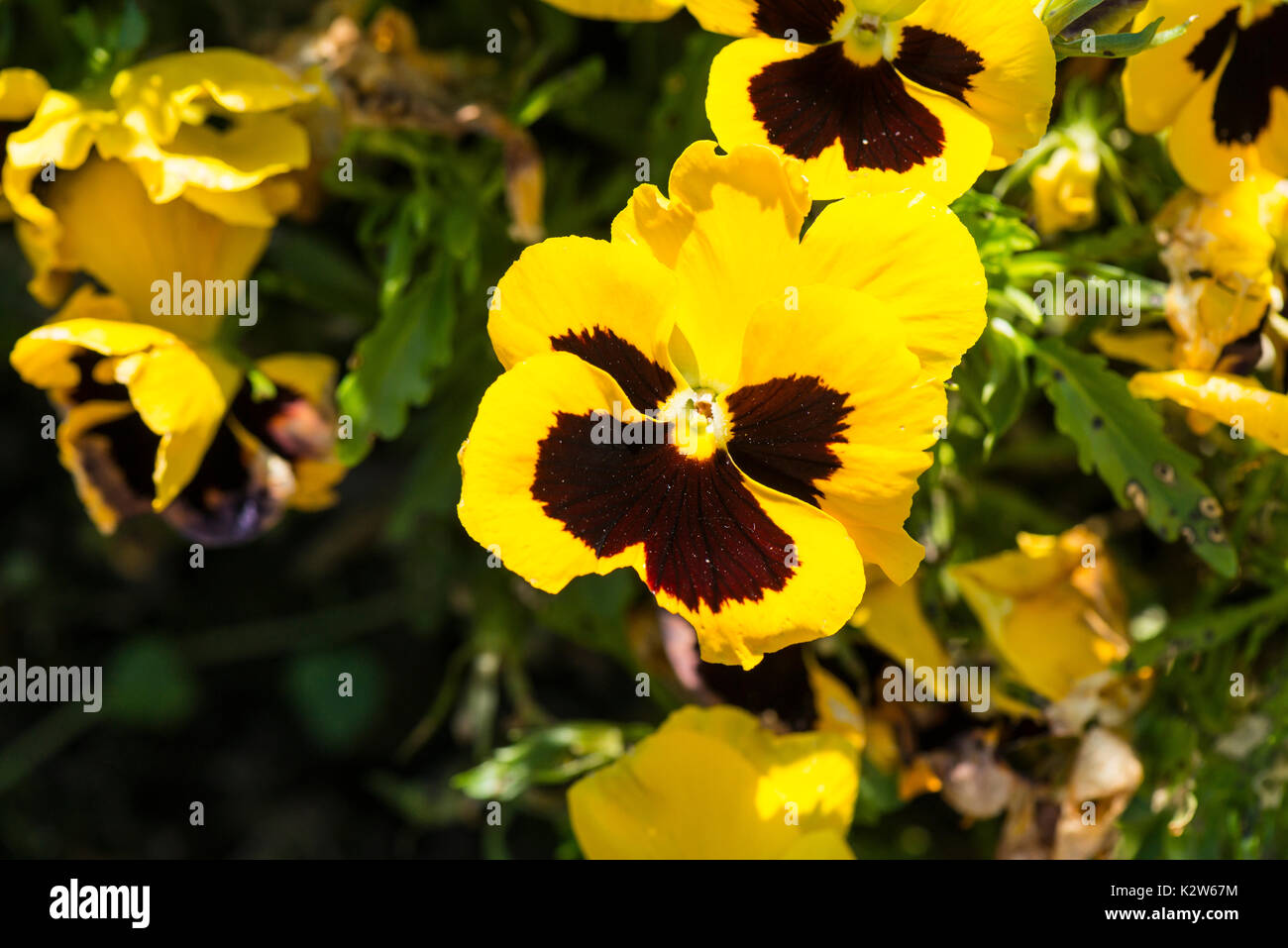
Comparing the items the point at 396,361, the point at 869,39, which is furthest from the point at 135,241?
the point at 869,39

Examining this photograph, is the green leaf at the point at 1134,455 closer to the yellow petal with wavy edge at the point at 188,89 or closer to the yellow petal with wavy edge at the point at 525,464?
the yellow petal with wavy edge at the point at 525,464

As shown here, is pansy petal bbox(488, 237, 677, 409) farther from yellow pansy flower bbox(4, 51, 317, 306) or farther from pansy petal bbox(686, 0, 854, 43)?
yellow pansy flower bbox(4, 51, 317, 306)

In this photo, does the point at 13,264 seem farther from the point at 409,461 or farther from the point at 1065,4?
the point at 1065,4

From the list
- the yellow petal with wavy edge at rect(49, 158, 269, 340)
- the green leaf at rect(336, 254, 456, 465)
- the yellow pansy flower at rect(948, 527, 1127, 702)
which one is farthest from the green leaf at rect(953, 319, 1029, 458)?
the yellow petal with wavy edge at rect(49, 158, 269, 340)

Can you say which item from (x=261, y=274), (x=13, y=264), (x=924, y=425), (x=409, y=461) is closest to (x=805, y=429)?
(x=924, y=425)

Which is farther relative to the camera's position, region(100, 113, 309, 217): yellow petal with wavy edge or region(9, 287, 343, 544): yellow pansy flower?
region(9, 287, 343, 544): yellow pansy flower

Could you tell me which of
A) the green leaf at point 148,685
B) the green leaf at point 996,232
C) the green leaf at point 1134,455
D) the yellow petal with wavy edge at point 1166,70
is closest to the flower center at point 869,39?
the green leaf at point 996,232

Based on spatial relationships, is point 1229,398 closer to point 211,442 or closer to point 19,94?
point 211,442
